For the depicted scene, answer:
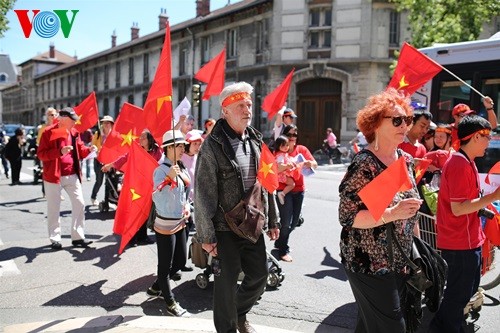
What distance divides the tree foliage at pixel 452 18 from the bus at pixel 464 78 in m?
9.68

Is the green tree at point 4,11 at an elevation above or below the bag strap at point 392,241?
above

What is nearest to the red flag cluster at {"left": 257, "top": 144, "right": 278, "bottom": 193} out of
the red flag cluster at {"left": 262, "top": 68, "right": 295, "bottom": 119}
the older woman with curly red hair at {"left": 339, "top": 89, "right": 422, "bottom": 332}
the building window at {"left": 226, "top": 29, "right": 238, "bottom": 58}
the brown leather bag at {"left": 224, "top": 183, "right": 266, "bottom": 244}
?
the brown leather bag at {"left": 224, "top": 183, "right": 266, "bottom": 244}

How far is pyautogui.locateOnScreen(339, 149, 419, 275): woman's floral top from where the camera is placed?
2824 millimetres

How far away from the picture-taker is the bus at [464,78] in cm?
728

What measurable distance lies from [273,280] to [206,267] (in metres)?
0.77

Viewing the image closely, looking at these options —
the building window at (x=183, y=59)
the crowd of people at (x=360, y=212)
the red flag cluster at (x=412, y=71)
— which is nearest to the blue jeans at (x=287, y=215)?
the crowd of people at (x=360, y=212)

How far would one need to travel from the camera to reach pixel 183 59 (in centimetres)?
3709

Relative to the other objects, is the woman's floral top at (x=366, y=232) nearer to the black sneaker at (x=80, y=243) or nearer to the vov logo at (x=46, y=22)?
the vov logo at (x=46, y=22)

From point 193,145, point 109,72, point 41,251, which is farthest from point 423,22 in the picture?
point 109,72

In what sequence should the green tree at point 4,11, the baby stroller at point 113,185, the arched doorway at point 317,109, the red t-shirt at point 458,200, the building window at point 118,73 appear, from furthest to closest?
the building window at point 118,73 < the arched doorway at point 317,109 < the baby stroller at point 113,185 < the green tree at point 4,11 < the red t-shirt at point 458,200

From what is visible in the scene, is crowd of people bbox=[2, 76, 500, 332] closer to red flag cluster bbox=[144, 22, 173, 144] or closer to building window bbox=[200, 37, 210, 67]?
red flag cluster bbox=[144, 22, 173, 144]

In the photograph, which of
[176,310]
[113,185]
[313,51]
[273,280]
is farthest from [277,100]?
[313,51]

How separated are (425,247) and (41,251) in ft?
18.7

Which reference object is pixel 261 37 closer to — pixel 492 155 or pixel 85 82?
pixel 492 155
